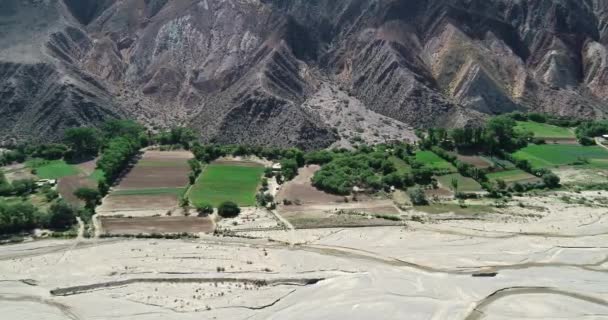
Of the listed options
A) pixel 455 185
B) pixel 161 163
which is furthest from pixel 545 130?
pixel 161 163

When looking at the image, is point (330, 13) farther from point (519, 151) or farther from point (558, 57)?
point (519, 151)

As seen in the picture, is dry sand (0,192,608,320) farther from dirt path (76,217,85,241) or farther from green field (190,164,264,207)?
green field (190,164,264,207)

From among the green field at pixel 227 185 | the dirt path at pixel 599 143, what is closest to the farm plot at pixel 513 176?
the dirt path at pixel 599 143

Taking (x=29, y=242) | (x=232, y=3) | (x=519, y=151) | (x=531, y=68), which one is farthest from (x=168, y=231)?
(x=531, y=68)

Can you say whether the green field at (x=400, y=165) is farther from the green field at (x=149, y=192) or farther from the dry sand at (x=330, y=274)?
the green field at (x=149, y=192)

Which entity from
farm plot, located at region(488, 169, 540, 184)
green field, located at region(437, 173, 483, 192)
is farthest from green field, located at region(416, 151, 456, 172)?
farm plot, located at region(488, 169, 540, 184)

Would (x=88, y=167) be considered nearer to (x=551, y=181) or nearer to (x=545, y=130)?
(x=551, y=181)

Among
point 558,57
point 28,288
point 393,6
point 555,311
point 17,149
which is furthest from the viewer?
point 393,6
